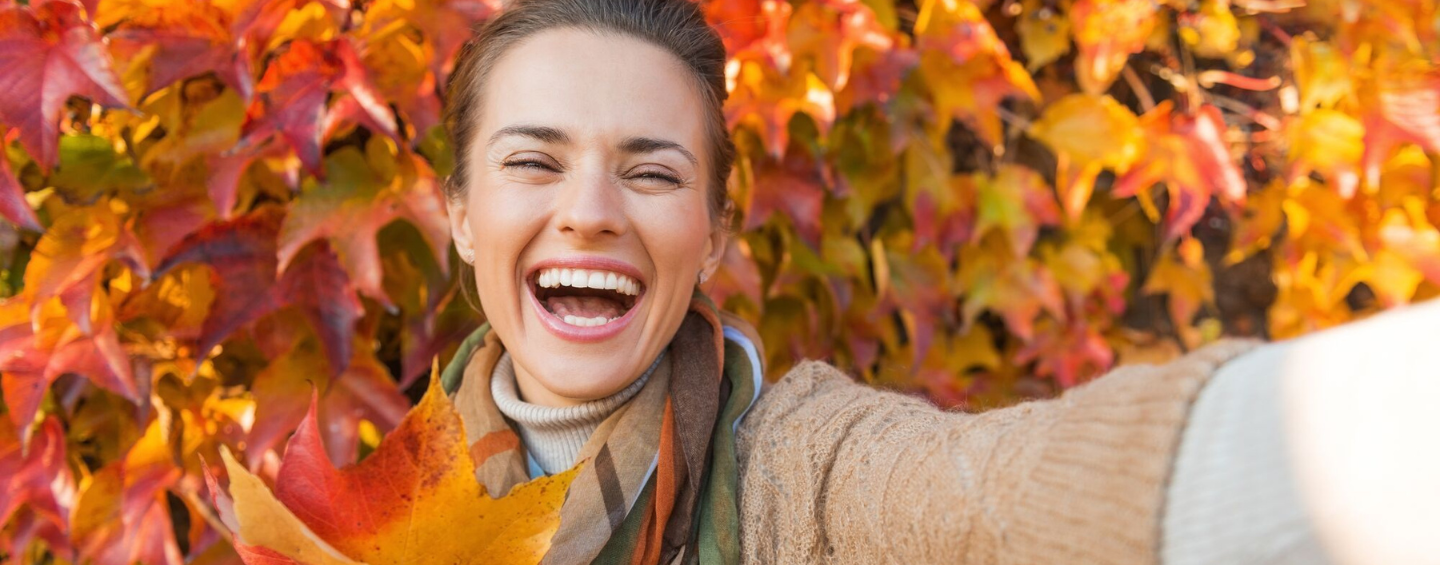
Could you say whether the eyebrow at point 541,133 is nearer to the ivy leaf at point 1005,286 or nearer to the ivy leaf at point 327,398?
the ivy leaf at point 327,398

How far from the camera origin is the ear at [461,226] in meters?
1.14

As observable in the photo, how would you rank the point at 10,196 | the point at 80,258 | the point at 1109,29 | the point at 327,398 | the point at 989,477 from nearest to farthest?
the point at 989,477 → the point at 10,196 → the point at 80,258 → the point at 327,398 → the point at 1109,29

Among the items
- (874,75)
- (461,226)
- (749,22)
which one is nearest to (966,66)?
(874,75)

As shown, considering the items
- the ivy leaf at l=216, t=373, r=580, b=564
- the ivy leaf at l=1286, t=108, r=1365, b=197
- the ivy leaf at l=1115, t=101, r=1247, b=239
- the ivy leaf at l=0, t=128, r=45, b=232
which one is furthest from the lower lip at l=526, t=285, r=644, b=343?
the ivy leaf at l=1286, t=108, r=1365, b=197

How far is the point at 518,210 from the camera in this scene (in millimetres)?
977

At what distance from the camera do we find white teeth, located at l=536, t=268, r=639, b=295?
98 centimetres

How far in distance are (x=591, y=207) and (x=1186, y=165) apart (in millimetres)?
1018

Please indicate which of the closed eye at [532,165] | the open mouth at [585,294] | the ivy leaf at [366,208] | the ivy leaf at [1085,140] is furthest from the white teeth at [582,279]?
the ivy leaf at [1085,140]

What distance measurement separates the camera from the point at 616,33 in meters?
1.02

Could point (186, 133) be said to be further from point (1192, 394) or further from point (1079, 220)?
point (1079, 220)

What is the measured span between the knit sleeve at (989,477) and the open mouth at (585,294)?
0.26 metres

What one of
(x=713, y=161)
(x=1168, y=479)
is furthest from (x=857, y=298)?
(x=1168, y=479)

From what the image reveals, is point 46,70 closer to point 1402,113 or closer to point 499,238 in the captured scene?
point 499,238

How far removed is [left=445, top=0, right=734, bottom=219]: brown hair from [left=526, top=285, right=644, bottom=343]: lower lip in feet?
0.64
